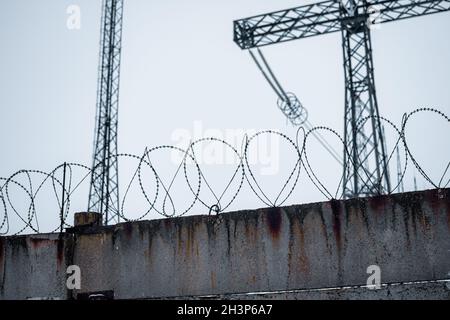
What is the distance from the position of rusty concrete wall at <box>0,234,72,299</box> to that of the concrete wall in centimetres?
1

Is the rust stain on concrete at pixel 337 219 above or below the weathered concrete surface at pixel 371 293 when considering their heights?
above

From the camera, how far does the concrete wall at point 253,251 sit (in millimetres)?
5887

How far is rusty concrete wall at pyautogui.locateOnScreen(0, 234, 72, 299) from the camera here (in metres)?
7.08

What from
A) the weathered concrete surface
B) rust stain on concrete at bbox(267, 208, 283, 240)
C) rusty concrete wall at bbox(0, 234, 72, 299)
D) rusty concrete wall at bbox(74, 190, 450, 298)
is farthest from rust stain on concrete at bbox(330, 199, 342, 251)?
rusty concrete wall at bbox(0, 234, 72, 299)

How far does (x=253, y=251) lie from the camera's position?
6402 millimetres

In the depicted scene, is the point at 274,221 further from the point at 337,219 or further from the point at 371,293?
the point at 371,293

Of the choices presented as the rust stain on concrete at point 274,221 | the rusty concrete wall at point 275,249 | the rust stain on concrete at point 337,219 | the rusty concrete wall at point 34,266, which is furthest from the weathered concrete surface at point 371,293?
the rusty concrete wall at point 34,266

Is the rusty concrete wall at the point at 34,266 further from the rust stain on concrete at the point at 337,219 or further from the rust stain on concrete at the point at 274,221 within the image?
the rust stain on concrete at the point at 337,219

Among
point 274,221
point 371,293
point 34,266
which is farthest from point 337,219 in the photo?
point 34,266

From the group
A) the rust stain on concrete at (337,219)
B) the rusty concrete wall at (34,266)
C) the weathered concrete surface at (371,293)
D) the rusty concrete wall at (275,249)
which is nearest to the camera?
the weathered concrete surface at (371,293)

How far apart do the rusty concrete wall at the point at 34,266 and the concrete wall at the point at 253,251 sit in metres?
0.01
